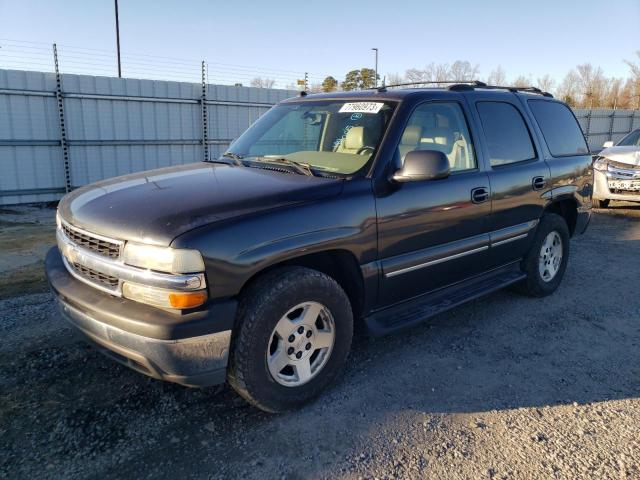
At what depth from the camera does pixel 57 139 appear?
10156 mm

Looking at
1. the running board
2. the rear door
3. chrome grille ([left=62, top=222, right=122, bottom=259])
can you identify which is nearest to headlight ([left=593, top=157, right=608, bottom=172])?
the rear door

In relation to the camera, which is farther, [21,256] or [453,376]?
[21,256]

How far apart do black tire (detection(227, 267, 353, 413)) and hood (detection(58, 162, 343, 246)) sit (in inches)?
16.9

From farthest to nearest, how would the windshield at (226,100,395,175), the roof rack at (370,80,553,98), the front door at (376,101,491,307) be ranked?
the roof rack at (370,80,553,98)
the windshield at (226,100,395,175)
the front door at (376,101,491,307)

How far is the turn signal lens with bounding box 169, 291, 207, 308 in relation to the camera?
2.49 meters

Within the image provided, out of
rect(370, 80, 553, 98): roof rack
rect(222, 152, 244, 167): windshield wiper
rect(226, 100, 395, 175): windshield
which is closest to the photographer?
rect(226, 100, 395, 175): windshield

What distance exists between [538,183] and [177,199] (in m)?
3.37

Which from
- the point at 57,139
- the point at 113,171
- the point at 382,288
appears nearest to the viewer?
the point at 382,288

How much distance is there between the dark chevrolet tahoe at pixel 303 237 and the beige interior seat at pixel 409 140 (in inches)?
0.6

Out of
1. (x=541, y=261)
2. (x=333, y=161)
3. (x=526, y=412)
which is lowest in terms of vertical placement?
(x=526, y=412)

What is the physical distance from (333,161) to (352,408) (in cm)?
163

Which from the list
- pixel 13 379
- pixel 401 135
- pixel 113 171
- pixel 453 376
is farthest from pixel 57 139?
pixel 453 376

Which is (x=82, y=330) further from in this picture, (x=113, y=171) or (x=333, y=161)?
(x=113, y=171)

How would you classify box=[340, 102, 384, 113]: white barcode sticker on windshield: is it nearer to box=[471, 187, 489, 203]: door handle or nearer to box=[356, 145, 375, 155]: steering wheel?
box=[356, 145, 375, 155]: steering wheel
